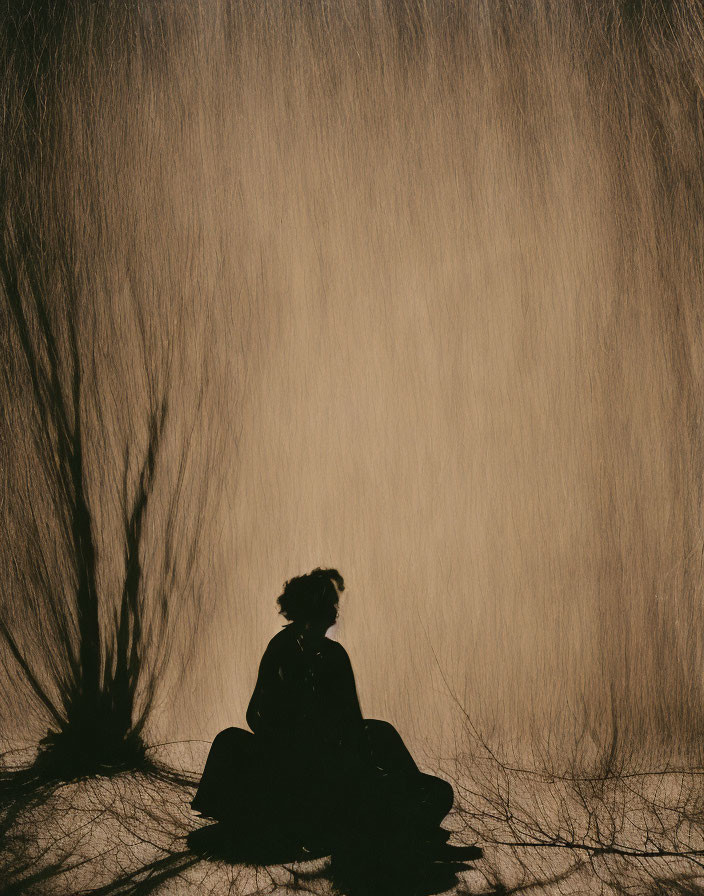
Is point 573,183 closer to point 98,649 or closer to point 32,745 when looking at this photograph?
point 98,649

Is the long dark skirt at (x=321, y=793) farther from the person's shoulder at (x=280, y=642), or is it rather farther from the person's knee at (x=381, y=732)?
the person's shoulder at (x=280, y=642)

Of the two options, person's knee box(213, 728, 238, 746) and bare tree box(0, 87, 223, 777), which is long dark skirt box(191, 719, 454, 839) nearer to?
person's knee box(213, 728, 238, 746)

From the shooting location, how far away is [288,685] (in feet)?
4.40

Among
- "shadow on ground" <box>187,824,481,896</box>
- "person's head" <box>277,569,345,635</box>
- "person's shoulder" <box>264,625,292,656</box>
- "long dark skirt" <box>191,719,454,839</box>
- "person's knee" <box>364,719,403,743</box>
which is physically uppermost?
"person's head" <box>277,569,345,635</box>

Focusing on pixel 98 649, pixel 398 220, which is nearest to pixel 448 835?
pixel 98 649

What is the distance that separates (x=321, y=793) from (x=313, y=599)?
39 centimetres

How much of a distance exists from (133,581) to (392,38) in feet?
4.20

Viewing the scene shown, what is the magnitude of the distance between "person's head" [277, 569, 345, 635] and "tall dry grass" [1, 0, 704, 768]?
31mm

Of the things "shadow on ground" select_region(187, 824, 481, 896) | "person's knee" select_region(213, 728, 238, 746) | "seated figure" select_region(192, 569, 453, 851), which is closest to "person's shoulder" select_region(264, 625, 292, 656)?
"seated figure" select_region(192, 569, 453, 851)

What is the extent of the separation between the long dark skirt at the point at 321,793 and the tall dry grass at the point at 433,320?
0.09 metres

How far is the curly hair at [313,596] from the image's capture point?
135 centimetres

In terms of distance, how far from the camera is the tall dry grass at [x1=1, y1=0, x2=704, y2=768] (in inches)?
53.9

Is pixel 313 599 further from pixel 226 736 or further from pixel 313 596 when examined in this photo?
pixel 226 736

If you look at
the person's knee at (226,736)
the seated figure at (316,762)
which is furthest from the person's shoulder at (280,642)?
the person's knee at (226,736)
